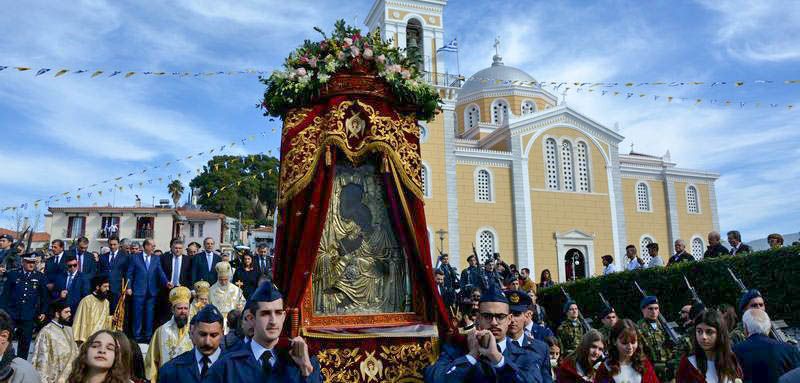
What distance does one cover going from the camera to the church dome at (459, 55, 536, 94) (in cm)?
3578

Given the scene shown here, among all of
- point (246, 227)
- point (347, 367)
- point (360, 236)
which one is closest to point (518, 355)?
point (347, 367)

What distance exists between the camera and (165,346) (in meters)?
6.46

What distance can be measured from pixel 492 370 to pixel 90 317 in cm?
746

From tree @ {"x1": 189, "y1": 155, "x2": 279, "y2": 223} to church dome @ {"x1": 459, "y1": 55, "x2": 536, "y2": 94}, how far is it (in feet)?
52.8

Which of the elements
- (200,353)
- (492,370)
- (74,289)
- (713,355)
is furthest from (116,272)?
(713,355)

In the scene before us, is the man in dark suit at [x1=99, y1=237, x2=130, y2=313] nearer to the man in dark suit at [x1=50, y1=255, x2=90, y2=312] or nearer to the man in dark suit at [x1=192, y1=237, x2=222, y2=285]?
the man in dark suit at [x1=50, y1=255, x2=90, y2=312]

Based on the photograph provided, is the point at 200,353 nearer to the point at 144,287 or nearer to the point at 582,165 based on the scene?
the point at 144,287

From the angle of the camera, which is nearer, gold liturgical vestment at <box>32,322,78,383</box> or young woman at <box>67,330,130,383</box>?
young woman at <box>67,330,130,383</box>

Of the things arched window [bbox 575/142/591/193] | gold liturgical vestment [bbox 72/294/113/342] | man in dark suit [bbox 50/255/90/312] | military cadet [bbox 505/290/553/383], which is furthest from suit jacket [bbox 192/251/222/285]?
arched window [bbox 575/142/591/193]

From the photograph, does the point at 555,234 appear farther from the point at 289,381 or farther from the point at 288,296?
the point at 289,381

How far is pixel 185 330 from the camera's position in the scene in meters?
6.56

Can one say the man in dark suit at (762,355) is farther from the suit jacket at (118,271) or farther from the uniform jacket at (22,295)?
the uniform jacket at (22,295)

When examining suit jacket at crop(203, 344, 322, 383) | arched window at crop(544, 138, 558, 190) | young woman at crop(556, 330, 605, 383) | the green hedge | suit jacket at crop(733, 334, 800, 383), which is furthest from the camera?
arched window at crop(544, 138, 558, 190)

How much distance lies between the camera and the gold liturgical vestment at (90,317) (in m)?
8.67
